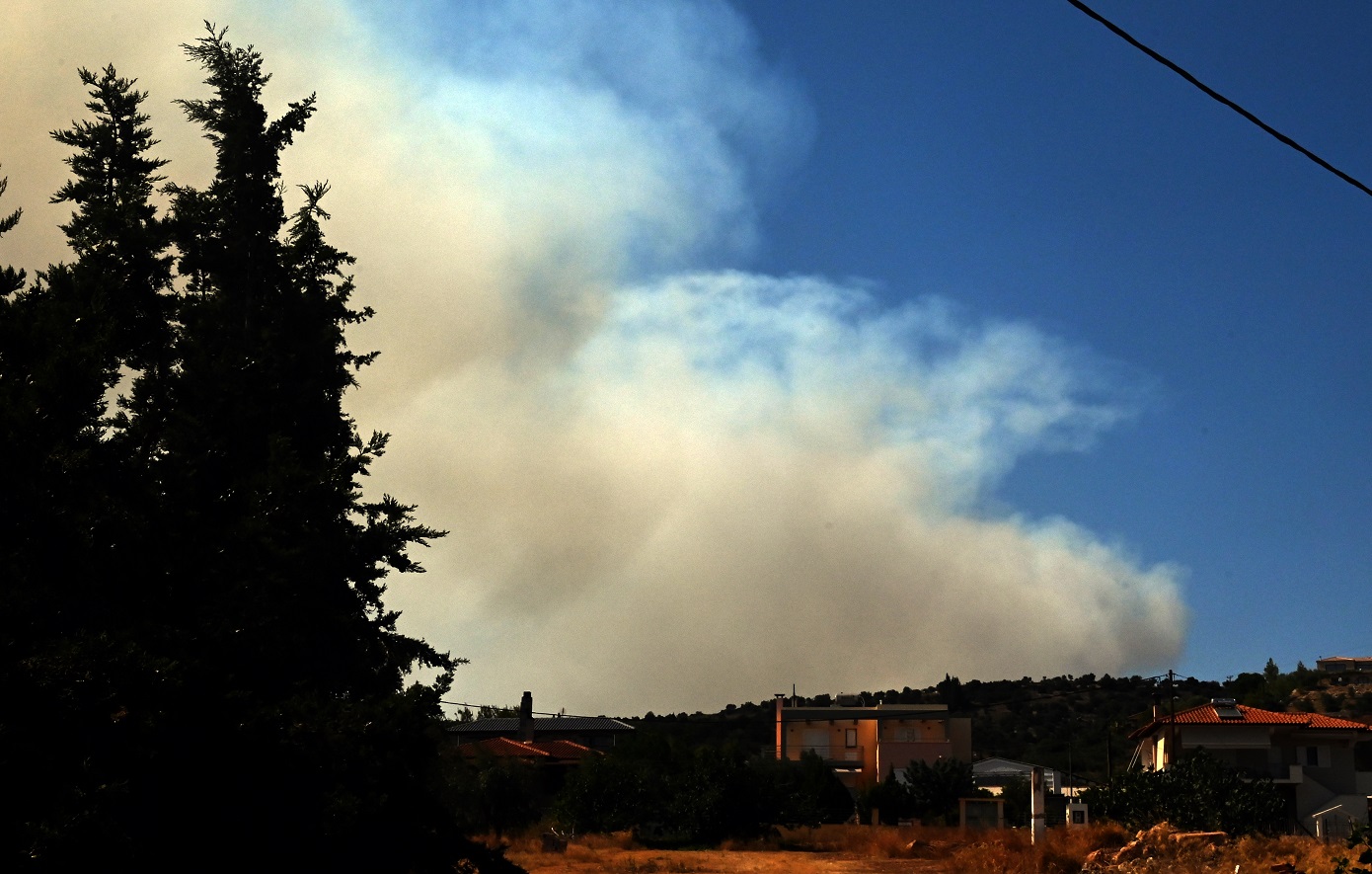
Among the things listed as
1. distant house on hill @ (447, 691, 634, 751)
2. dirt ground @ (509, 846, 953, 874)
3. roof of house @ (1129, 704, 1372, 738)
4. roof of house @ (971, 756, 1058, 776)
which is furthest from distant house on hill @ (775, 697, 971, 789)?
dirt ground @ (509, 846, 953, 874)

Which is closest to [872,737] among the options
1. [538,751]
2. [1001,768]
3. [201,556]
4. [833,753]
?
[833,753]

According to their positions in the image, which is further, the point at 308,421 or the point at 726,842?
the point at 726,842

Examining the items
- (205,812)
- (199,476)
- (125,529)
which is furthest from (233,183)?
(205,812)

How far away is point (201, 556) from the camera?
73.0 feet

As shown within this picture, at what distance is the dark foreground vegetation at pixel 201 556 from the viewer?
18219mm

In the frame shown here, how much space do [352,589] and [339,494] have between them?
467 centimetres

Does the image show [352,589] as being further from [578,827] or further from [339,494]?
[578,827]

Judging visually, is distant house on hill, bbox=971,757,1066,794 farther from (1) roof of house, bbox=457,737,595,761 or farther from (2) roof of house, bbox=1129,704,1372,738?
(1) roof of house, bbox=457,737,595,761

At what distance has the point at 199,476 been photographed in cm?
2459

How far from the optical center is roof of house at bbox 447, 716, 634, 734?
112 m

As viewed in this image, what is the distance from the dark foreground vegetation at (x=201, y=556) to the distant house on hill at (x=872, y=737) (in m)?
92.0

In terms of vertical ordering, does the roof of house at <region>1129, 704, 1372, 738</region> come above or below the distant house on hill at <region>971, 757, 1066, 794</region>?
above

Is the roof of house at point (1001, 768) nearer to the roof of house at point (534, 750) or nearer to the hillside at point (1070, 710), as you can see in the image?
the hillside at point (1070, 710)

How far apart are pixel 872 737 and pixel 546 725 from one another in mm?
30535
